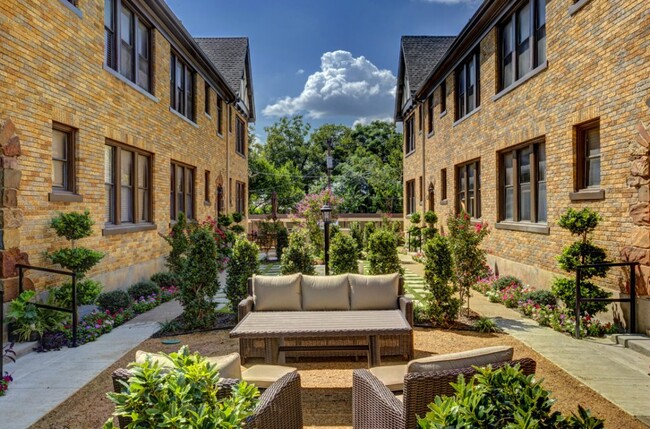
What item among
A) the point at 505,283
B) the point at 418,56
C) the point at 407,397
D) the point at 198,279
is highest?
the point at 418,56

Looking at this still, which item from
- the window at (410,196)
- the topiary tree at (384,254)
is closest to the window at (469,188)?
the topiary tree at (384,254)

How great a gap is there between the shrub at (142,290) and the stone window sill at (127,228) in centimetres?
121

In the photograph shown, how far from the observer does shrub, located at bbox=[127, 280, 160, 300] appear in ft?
32.8

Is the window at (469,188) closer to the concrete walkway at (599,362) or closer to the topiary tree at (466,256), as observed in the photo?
the topiary tree at (466,256)

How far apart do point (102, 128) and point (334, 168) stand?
34758 millimetres

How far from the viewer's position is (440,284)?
25.4 ft

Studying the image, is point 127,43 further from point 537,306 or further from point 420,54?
point 420,54

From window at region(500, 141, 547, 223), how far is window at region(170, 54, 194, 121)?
9.58 meters

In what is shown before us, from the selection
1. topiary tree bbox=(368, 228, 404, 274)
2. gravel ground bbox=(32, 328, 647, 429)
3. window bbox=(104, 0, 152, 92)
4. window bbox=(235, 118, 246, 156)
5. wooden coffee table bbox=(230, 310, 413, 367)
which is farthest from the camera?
window bbox=(235, 118, 246, 156)

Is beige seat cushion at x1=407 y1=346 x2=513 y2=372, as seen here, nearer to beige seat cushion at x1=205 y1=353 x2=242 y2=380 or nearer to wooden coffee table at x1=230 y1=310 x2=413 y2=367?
beige seat cushion at x1=205 y1=353 x2=242 y2=380

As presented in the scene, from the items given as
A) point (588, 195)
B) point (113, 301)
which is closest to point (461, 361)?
point (588, 195)

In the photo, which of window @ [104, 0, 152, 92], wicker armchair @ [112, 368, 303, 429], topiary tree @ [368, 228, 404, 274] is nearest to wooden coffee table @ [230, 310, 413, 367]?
wicker armchair @ [112, 368, 303, 429]

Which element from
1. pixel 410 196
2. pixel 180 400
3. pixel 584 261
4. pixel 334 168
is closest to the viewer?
pixel 180 400

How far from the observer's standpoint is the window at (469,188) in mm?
14273
